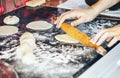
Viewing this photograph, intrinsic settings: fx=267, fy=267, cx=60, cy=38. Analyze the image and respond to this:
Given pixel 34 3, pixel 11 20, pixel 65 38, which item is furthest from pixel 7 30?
pixel 34 3

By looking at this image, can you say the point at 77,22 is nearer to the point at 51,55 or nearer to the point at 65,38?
the point at 65,38

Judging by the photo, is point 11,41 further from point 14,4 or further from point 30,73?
point 14,4

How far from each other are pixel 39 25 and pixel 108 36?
1.18 ft

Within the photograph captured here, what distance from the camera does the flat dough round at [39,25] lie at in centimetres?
126

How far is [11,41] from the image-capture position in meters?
1.13

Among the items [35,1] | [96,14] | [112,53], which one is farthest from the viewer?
[35,1]

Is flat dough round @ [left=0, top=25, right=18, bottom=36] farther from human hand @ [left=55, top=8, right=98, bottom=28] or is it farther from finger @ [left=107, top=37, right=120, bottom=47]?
finger @ [left=107, top=37, right=120, bottom=47]

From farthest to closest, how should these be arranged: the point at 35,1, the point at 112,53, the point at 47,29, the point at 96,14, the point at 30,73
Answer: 1. the point at 35,1
2. the point at 96,14
3. the point at 47,29
4. the point at 112,53
5. the point at 30,73

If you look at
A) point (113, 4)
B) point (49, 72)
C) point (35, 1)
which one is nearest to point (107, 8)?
point (113, 4)

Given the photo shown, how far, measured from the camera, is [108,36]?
3.59 ft

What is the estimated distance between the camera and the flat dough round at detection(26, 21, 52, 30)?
1.26m

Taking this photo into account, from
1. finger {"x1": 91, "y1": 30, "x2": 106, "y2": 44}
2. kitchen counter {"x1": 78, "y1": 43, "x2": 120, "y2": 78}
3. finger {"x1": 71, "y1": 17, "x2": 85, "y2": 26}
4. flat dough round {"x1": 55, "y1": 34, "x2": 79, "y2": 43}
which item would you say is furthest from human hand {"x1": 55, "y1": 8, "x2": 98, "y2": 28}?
kitchen counter {"x1": 78, "y1": 43, "x2": 120, "y2": 78}

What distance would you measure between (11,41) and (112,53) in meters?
0.42

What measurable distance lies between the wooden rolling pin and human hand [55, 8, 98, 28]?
0.10 ft
